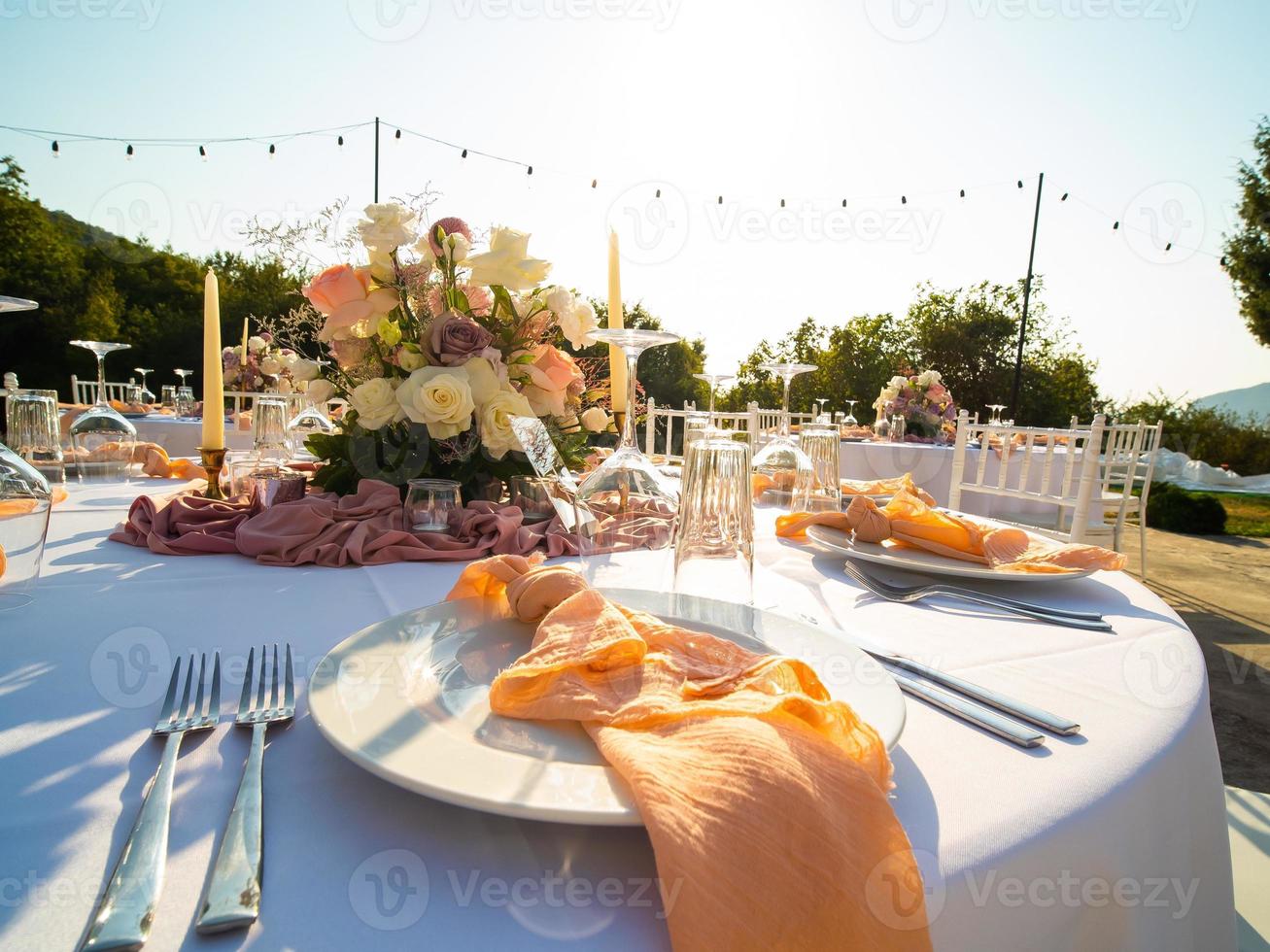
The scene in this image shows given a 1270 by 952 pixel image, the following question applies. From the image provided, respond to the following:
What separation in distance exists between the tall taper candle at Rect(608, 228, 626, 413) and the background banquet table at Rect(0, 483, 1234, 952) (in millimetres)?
563

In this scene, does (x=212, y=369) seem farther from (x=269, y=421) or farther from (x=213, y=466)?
(x=269, y=421)

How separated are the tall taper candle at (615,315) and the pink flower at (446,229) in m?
0.27

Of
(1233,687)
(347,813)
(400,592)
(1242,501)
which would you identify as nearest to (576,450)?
(400,592)

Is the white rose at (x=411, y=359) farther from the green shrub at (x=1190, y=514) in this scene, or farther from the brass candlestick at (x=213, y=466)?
the green shrub at (x=1190, y=514)

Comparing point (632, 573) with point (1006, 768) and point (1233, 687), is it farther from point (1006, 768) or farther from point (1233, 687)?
point (1233, 687)

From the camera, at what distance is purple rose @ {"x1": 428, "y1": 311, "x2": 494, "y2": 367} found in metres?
1.13

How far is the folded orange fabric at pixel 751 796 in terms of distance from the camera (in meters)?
0.29

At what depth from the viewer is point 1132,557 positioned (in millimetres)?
5809

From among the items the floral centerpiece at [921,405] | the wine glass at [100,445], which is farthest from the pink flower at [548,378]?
the floral centerpiece at [921,405]

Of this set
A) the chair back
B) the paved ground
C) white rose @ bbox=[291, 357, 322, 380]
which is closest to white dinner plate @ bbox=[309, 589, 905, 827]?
white rose @ bbox=[291, 357, 322, 380]

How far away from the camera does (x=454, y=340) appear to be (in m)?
1.13

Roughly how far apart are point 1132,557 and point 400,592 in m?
6.86

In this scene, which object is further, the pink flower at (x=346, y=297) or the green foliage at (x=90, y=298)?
the green foliage at (x=90, y=298)

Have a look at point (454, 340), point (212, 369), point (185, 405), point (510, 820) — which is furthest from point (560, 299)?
point (185, 405)
